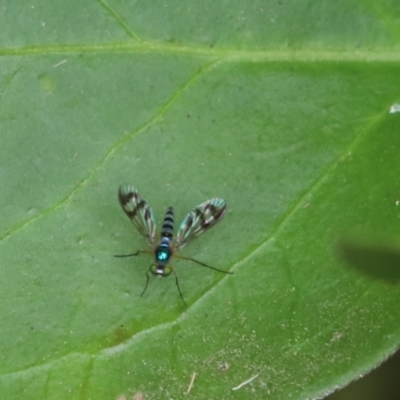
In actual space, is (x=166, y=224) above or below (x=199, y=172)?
below

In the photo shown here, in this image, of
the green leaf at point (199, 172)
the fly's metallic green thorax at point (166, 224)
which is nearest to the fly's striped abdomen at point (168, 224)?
the fly's metallic green thorax at point (166, 224)

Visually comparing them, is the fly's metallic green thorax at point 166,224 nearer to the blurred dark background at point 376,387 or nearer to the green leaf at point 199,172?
the green leaf at point 199,172

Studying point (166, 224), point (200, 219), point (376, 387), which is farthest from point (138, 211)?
point (376, 387)

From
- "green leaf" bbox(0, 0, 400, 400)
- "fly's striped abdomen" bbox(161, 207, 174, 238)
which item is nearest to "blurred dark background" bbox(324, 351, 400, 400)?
"green leaf" bbox(0, 0, 400, 400)

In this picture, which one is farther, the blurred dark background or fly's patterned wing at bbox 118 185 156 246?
the blurred dark background

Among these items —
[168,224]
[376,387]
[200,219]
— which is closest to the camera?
[200,219]

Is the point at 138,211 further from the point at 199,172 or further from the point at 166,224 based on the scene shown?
the point at 199,172

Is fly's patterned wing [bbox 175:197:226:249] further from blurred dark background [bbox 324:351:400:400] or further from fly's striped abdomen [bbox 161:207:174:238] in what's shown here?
blurred dark background [bbox 324:351:400:400]
